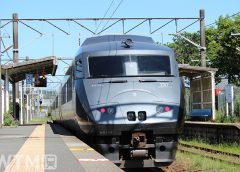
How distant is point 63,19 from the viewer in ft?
96.7

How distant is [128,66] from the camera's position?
12906 mm

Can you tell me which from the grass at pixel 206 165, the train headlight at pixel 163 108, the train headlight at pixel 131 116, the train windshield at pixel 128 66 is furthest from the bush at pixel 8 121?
the train headlight at pixel 163 108

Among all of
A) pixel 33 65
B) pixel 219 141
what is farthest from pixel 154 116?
pixel 33 65

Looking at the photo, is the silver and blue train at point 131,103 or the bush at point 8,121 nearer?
the silver and blue train at point 131,103

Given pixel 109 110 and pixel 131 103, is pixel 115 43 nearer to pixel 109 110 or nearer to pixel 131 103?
pixel 131 103

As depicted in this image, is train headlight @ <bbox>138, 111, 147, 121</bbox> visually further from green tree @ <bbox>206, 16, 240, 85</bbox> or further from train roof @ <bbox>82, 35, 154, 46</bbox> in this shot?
green tree @ <bbox>206, 16, 240, 85</bbox>

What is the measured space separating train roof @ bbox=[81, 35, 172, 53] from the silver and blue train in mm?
103

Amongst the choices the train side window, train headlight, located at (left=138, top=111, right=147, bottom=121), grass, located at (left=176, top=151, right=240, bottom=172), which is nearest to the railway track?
grass, located at (left=176, top=151, right=240, bottom=172)

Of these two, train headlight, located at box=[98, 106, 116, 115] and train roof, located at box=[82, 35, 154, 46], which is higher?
train roof, located at box=[82, 35, 154, 46]

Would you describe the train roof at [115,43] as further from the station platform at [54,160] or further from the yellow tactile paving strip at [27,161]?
the yellow tactile paving strip at [27,161]

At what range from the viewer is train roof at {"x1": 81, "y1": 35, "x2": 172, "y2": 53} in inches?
526

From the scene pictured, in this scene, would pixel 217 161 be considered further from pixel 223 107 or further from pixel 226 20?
pixel 226 20

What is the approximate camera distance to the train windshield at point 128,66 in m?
12.8

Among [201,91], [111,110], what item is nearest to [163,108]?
[111,110]
